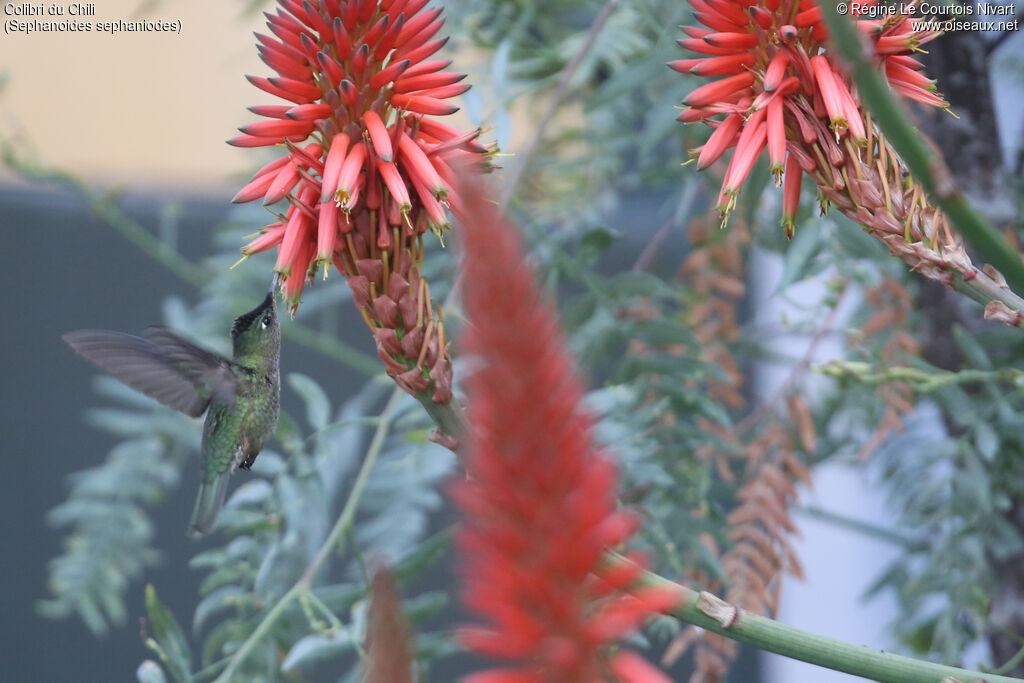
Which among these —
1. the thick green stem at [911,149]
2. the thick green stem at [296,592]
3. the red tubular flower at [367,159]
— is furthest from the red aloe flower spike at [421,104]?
the thick green stem at [296,592]

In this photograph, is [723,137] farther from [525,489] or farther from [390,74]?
[525,489]

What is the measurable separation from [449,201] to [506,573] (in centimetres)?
30

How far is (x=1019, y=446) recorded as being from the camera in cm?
87

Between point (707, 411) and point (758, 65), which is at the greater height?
point (758, 65)

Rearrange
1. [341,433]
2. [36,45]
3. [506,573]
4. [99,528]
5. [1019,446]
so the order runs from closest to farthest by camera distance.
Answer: [506,573], [1019,446], [341,433], [99,528], [36,45]

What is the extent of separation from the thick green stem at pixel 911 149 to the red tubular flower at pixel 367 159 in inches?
7.7

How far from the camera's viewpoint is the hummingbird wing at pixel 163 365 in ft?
2.12

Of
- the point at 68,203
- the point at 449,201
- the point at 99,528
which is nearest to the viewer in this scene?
the point at 449,201

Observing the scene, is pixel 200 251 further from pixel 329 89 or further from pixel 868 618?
pixel 329 89

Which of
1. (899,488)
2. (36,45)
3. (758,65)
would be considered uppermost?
(36,45)

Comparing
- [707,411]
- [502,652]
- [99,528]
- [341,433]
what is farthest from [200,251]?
[502,652]

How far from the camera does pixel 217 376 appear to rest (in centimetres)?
73

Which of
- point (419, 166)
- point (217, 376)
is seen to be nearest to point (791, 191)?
point (419, 166)

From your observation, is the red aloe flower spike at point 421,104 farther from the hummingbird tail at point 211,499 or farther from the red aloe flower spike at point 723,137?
the hummingbird tail at point 211,499
